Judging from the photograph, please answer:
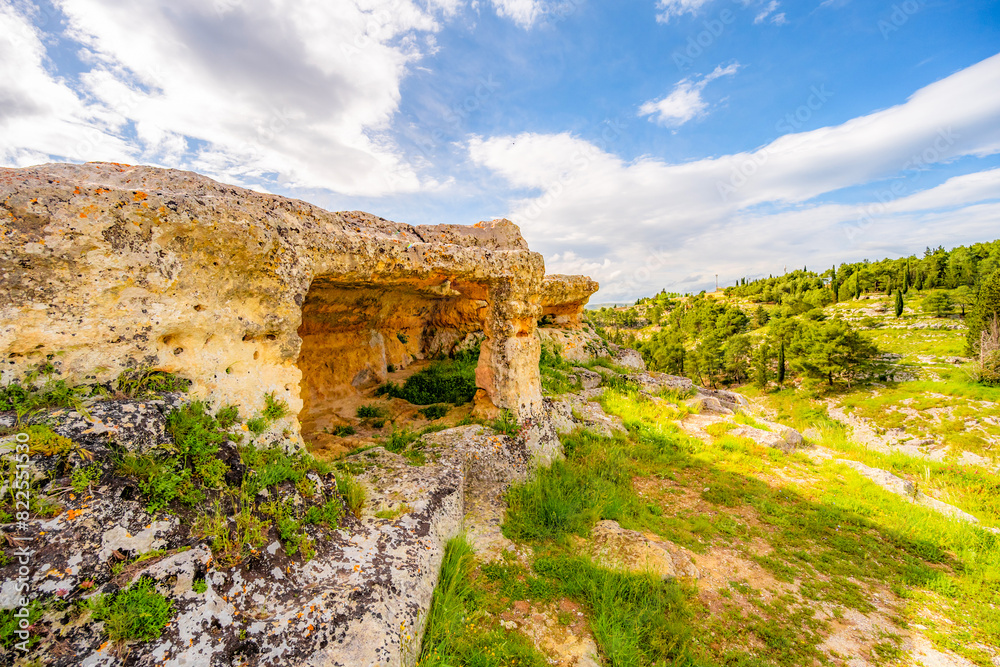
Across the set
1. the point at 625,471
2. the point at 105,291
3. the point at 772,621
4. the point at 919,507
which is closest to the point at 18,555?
the point at 105,291

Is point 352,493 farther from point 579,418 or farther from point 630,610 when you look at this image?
point 579,418

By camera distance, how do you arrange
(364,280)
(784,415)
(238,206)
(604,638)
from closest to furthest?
(604,638) < (238,206) < (364,280) < (784,415)

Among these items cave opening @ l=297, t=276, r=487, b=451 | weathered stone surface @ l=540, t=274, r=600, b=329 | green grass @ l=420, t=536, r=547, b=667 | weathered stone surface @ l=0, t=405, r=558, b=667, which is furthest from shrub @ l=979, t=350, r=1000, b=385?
weathered stone surface @ l=0, t=405, r=558, b=667

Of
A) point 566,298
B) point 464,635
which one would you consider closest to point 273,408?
point 464,635

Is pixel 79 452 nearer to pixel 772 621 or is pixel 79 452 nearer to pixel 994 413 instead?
pixel 772 621

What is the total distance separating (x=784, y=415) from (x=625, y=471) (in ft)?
150

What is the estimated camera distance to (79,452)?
336cm

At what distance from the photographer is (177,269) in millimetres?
4359

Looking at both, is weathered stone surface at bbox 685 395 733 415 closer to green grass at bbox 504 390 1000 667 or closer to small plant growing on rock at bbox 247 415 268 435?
green grass at bbox 504 390 1000 667

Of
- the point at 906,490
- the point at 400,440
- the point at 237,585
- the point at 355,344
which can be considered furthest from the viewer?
the point at 355,344

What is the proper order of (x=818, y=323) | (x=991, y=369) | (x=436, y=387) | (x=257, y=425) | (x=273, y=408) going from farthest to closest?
(x=818, y=323), (x=991, y=369), (x=436, y=387), (x=273, y=408), (x=257, y=425)
